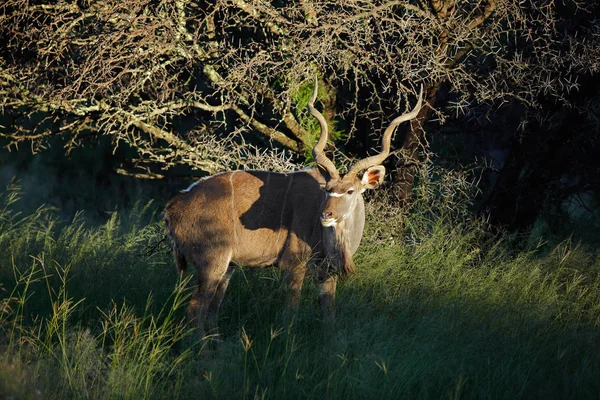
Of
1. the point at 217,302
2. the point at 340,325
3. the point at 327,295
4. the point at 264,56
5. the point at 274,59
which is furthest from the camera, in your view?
the point at 274,59

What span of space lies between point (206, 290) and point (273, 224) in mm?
617

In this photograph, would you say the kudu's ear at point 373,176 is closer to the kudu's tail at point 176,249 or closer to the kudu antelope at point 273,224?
the kudu antelope at point 273,224

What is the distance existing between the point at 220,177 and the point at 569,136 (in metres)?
2.93

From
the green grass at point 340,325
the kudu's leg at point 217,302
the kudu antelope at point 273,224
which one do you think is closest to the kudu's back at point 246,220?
the kudu antelope at point 273,224

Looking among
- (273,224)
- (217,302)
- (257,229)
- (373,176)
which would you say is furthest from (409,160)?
(217,302)

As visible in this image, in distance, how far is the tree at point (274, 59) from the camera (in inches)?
235

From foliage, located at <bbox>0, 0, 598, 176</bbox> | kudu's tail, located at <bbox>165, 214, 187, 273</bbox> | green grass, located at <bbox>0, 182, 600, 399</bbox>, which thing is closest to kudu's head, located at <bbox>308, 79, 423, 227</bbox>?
green grass, located at <bbox>0, 182, 600, 399</bbox>

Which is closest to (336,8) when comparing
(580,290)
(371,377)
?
(580,290)

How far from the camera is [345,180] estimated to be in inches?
206

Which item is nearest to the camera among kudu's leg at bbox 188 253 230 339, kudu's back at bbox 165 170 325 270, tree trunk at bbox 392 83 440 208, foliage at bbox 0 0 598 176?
kudu's leg at bbox 188 253 230 339

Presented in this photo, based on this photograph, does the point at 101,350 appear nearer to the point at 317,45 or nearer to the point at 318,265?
the point at 318,265

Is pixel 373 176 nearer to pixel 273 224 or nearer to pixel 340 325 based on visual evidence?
pixel 273 224

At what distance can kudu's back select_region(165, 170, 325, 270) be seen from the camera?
5.41m

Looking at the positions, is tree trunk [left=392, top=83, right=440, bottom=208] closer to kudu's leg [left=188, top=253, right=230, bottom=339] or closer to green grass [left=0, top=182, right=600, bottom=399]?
green grass [left=0, top=182, right=600, bottom=399]
